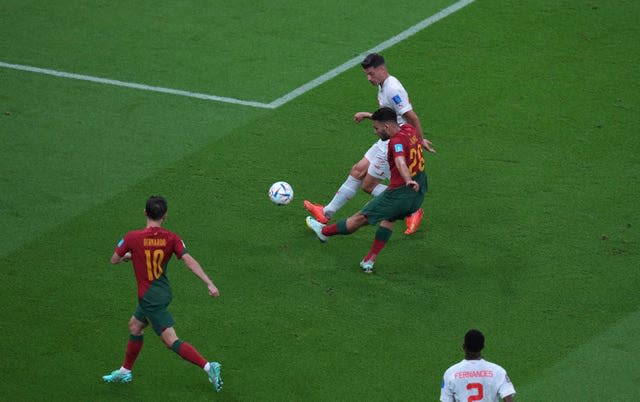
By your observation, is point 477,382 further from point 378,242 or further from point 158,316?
point 378,242

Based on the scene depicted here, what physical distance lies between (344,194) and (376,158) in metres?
0.57

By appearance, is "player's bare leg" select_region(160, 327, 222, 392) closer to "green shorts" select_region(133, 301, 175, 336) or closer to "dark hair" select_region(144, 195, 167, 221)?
"green shorts" select_region(133, 301, 175, 336)

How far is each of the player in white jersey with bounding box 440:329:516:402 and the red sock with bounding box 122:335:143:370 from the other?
10.0 feet

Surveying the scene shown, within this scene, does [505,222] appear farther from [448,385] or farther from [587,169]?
[448,385]

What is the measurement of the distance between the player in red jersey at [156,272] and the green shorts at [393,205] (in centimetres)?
248

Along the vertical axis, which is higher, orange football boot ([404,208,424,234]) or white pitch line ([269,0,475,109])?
white pitch line ([269,0,475,109])

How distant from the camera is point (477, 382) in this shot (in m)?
8.32

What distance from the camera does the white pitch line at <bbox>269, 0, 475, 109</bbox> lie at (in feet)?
51.3

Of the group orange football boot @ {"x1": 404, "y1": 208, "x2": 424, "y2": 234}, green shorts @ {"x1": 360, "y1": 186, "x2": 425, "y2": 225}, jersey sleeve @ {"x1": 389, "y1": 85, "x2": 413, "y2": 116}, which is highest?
jersey sleeve @ {"x1": 389, "y1": 85, "x2": 413, "y2": 116}

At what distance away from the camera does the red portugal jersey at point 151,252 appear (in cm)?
966

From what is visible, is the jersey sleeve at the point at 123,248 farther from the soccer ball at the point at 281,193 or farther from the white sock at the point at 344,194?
the white sock at the point at 344,194

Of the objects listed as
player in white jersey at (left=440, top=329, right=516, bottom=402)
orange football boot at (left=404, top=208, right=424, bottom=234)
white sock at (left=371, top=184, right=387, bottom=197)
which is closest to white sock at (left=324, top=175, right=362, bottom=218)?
white sock at (left=371, top=184, right=387, bottom=197)

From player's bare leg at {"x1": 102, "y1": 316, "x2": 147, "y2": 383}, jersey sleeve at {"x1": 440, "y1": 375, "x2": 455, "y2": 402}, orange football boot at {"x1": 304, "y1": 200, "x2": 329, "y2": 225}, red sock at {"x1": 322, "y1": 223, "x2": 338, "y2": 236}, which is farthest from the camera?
orange football boot at {"x1": 304, "y1": 200, "x2": 329, "y2": 225}

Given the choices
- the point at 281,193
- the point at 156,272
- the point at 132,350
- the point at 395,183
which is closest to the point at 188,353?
the point at 132,350
